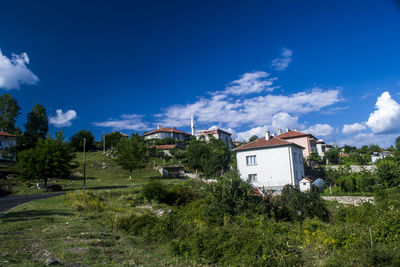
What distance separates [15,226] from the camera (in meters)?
10.7

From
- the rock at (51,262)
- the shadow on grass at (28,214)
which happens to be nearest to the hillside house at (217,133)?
the shadow on grass at (28,214)

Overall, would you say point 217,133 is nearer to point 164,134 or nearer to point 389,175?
point 164,134

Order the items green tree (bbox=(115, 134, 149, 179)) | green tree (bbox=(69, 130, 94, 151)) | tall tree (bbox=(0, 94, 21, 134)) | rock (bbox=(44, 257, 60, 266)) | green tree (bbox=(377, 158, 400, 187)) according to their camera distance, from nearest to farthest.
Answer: rock (bbox=(44, 257, 60, 266))
green tree (bbox=(377, 158, 400, 187))
green tree (bbox=(115, 134, 149, 179))
tall tree (bbox=(0, 94, 21, 134))
green tree (bbox=(69, 130, 94, 151))

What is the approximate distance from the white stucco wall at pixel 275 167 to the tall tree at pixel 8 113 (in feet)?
202

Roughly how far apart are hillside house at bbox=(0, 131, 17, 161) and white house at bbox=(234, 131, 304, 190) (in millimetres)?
47039

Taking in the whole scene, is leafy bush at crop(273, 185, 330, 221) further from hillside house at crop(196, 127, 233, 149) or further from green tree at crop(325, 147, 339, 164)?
hillside house at crop(196, 127, 233, 149)

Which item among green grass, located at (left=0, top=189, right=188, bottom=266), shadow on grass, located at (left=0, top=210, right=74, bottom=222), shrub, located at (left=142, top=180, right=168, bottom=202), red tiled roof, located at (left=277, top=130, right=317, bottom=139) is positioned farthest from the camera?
red tiled roof, located at (left=277, top=130, right=317, bottom=139)

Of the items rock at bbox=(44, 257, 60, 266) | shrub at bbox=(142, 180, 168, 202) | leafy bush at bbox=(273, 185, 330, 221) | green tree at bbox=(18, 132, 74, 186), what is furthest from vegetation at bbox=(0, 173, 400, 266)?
green tree at bbox=(18, 132, 74, 186)

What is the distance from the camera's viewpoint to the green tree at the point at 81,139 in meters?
76.7

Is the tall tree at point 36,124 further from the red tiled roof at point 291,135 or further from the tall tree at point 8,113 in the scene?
the red tiled roof at point 291,135

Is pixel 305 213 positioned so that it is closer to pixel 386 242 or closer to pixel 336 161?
pixel 386 242

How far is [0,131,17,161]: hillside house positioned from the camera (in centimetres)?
5038

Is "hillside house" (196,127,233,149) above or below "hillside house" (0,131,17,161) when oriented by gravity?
above

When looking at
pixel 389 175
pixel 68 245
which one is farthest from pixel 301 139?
pixel 68 245
